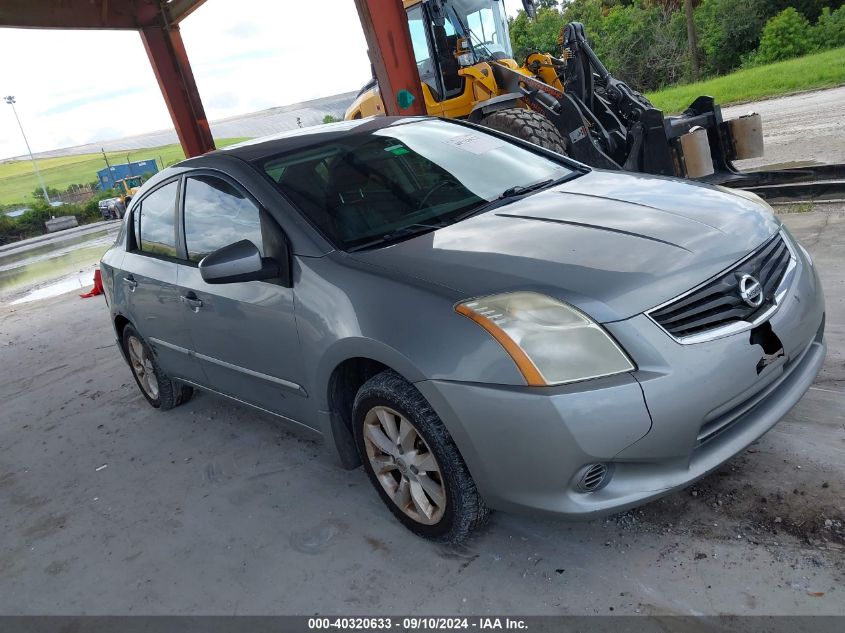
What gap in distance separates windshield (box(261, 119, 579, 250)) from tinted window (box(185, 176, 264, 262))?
0.68 ft

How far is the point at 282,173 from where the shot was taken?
328 centimetres

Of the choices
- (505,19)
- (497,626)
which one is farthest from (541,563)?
(505,19)

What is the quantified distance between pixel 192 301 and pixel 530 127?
14.4ft

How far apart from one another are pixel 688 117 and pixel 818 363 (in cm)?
520

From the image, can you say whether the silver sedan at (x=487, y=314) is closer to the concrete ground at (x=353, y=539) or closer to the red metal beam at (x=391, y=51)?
the concrete ground at (x=353, y=539)

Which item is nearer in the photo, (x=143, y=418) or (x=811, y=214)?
(x=143, y=418)

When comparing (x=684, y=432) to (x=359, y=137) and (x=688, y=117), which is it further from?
(x=688, y=117)

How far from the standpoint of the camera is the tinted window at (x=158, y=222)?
3902 millimetres

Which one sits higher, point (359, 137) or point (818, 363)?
point (359, 137)

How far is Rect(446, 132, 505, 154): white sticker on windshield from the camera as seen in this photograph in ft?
12.1

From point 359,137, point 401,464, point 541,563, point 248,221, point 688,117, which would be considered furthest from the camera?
point 688,117

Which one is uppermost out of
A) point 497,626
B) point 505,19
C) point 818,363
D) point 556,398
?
point 505,19

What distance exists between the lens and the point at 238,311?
3.23 m

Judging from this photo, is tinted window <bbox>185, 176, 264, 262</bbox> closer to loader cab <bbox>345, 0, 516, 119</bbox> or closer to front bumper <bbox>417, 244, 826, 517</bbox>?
front bumper <bbox>417, 244, 826, 517</bbox>
